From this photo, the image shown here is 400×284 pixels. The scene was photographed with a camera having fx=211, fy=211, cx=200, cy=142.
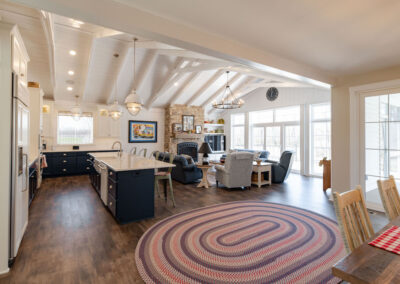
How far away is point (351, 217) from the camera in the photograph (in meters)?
1.41

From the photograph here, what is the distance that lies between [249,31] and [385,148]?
328 centimetres

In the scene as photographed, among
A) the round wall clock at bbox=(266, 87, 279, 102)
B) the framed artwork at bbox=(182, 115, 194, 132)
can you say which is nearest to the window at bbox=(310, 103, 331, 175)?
the round wall clock at bbox=(266, 87, 279, 102)

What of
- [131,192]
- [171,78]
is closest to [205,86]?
[171,78]

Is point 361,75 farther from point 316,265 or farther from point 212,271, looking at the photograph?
point 212,271

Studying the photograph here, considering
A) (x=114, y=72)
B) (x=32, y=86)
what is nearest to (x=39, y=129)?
(x=32, y=86)

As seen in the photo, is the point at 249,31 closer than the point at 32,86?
Yes

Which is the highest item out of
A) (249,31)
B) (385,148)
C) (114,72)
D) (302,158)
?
(114,72)

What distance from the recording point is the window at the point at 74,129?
24.5 feet

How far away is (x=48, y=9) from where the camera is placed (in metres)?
1.75

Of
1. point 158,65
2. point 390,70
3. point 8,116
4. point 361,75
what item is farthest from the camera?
point 158,65

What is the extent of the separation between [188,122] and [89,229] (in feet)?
23.8

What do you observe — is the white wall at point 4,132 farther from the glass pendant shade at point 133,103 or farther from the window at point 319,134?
the window at point 319,134

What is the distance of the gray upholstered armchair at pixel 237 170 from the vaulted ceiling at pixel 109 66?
2390 millimetres

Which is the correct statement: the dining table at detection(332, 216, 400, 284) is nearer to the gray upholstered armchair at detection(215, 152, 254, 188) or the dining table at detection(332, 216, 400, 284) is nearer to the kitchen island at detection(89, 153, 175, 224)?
the kitchen island at detection(89, 153, 175, 224)
